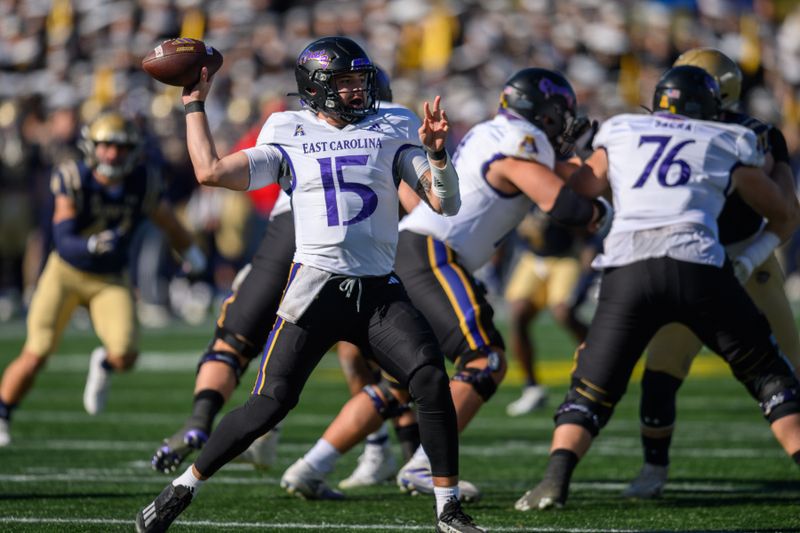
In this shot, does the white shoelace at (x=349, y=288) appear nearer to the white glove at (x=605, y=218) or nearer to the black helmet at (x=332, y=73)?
the black helmet at (x=332, y=73)

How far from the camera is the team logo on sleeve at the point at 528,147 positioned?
571cm

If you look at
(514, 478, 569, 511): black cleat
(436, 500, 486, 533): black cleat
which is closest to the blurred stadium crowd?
(514, 478, 569, 511): black cleat

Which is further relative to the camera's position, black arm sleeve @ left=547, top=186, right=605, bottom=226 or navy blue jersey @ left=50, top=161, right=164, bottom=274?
navy blue jersey @ left=50, top=161, right=164, bottom=274

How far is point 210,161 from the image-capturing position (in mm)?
4617

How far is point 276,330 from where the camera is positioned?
15.9 ft

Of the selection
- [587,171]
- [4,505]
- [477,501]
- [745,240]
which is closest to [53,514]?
[4,505]

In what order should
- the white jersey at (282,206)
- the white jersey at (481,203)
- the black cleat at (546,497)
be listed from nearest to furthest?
1. the black cleat at (546,497)
2. the white jersey at (481,203)
3. the white jersey at (282,206)

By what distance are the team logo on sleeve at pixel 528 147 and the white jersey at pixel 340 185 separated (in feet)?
3.20

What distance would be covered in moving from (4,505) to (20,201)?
12.6 meters

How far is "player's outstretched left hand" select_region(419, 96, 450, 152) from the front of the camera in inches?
178

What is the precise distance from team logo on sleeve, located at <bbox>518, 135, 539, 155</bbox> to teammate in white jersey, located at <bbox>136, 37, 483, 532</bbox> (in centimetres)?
90

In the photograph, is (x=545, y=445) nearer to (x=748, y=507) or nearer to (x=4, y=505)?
(x=748, y=507)

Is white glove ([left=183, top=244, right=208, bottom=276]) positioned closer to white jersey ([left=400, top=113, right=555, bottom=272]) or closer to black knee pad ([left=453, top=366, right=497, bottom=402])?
white jersey ([left=400, top=113, right=555, bottom=272])

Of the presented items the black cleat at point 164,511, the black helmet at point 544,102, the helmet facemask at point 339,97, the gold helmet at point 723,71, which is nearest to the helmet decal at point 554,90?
the black helmet at point 544,102
